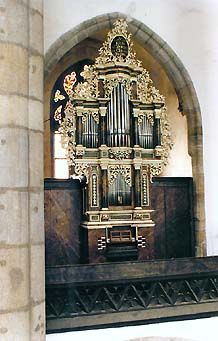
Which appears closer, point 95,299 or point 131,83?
point 95,299

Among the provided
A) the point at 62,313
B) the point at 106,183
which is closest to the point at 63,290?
the point at 62,313

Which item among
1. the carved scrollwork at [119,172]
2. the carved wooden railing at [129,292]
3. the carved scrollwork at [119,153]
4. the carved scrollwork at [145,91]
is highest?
the carved scrollwork at [145,91]

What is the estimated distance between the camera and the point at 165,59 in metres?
9.03

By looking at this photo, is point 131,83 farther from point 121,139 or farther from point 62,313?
point 62,313

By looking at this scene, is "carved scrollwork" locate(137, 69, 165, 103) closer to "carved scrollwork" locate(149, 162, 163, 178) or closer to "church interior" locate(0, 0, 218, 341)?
"church interior" locate(0, 0, 218, 341)

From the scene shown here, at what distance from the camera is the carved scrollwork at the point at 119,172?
325 inches

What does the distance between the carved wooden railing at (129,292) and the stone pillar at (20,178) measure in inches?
45.4

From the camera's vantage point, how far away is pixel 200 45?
9.11 meters

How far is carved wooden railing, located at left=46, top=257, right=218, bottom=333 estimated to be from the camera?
228 inches

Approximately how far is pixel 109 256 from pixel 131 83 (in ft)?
9.90

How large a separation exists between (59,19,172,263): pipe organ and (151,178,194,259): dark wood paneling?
0.77 meters

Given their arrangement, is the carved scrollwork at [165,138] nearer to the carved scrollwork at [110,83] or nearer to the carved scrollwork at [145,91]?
the carved scrollwork at [145,91]

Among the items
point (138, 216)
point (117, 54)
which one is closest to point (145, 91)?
point (117, 54)

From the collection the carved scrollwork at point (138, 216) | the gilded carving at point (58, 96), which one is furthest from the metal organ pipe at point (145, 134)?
the gilded carving at point (58, 96)
